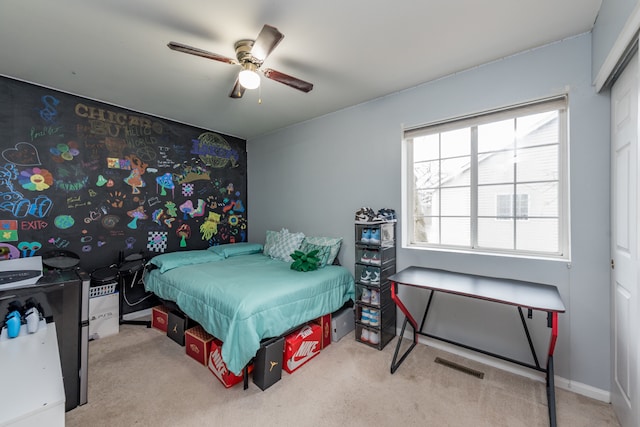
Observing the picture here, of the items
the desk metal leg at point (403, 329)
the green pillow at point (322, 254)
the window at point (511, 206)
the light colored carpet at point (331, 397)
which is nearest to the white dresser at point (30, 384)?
the light colored carpet at point (331, 397)

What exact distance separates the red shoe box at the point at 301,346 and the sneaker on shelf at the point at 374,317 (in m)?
0.52

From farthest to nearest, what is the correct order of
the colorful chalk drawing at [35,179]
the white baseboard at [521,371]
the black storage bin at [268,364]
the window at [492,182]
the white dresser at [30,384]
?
1. the colorful chalk drawing at [35,179]
2. the window at [492,182]
3. the black storage bin at [268,364]
4. the white baseboard at [521,371]
5. the white dresser at [30,384]

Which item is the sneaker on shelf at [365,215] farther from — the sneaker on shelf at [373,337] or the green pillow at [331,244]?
the sneaker on shelf at [373,337]

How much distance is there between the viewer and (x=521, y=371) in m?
2.13

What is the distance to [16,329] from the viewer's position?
4.19 feet

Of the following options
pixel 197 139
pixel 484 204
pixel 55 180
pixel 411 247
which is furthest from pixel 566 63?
pixel 55 180

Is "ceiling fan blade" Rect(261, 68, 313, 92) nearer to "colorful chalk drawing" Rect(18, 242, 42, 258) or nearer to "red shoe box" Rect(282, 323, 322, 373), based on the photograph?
"red shoe box" Rect(282, 323, 322, 373)

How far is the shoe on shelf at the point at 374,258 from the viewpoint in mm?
2619

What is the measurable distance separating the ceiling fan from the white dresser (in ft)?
5.76

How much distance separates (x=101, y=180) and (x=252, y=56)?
2.43m

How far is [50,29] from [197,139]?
1.99 meters

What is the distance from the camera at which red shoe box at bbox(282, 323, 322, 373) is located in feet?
7.20

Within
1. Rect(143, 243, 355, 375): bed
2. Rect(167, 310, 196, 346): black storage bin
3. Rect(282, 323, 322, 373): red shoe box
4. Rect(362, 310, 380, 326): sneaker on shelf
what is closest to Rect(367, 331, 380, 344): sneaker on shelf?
Rect(362, 310, 380, 326): sneaker on shelf

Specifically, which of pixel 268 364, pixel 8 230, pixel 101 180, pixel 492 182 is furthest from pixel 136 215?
pixel 492 182
